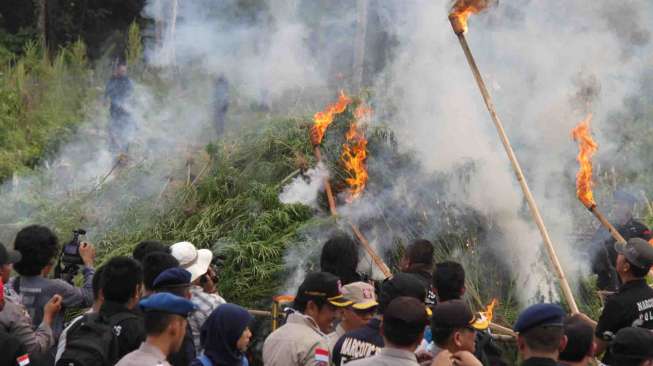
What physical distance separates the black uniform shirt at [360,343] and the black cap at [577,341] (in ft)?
3.14

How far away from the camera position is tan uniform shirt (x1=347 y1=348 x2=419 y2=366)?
4301 mm

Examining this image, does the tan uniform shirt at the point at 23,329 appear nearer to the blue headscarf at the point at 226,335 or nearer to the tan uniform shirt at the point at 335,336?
the blue headscarf at the point at 226,335

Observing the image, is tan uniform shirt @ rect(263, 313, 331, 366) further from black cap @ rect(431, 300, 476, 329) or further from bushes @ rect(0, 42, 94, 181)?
bushes @ rect(0, 42, 94, 181)

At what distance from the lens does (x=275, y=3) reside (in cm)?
1797

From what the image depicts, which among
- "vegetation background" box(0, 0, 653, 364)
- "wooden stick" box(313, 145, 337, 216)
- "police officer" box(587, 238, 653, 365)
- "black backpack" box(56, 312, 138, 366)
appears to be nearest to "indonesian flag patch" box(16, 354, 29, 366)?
"black backpack" box(56, 312, 138, 366)

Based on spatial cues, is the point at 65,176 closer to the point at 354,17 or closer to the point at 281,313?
the point at 281,313

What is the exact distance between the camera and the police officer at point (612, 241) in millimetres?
8656

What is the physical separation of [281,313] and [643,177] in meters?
4.77

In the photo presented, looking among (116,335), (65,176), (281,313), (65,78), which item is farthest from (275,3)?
(116,335)

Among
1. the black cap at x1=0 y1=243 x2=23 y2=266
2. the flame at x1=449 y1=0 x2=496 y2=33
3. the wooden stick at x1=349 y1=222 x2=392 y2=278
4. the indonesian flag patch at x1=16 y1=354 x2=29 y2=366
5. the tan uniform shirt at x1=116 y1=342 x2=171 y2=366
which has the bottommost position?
the wooden stick at x1=349 y1=222 x2=392 y2=278

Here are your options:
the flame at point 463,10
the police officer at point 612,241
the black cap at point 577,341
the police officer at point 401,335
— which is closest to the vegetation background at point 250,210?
the police officer at point 612,241

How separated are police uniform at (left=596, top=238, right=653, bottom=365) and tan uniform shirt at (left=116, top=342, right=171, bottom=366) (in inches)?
110

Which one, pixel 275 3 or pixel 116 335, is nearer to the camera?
pixel 116 335

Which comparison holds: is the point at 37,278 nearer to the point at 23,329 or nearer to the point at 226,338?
the point at 23,329
